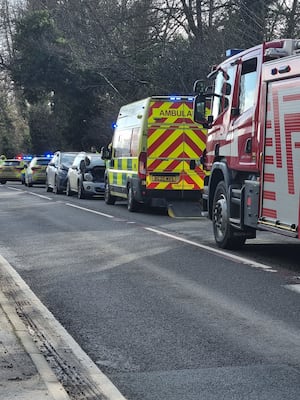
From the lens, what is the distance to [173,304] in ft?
26.7

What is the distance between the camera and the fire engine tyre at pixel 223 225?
12.5 meters

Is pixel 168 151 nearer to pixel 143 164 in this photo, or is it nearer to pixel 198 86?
pixel 143 164

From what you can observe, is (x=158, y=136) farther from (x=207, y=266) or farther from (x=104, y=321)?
(x=104, y=321)

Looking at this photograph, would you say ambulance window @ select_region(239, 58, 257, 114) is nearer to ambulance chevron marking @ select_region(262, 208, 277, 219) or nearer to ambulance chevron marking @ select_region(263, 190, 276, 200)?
ambulance chevron marking @ select_region(263, 190, 276, 200)

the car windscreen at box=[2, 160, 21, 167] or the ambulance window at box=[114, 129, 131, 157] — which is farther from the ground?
the ambulance window at box=[114, 129, 131, 157]

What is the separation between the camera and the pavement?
498cm

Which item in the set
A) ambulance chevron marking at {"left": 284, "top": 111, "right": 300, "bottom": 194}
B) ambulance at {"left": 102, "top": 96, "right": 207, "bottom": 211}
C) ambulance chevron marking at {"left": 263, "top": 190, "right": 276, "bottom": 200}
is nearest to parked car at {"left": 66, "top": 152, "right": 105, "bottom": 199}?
ambulance at {"left": 102, "top": 96, "right": 207, "bottom": 211}

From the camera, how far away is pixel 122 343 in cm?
654

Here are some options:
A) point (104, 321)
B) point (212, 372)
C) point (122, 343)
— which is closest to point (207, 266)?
point (104, 321)

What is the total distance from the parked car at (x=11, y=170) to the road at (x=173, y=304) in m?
31.8

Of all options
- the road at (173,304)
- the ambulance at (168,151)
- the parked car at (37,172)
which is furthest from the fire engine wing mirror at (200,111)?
the parked car at (37,172)

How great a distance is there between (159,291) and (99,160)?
17923mm

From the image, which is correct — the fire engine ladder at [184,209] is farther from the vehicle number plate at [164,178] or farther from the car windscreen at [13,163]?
the car windscreen at [13,163]

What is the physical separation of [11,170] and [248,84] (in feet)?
120
